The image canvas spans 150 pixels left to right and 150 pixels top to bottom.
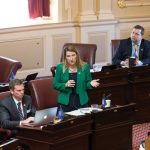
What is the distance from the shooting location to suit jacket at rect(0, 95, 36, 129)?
5805mm

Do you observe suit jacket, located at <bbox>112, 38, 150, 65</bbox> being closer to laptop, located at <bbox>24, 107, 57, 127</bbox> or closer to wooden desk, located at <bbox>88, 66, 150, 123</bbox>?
wooden desk, located at <bbox>88, 66, 150, 123</bbox>

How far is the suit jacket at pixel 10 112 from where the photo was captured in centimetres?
580

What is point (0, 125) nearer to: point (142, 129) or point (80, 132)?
point (80, 132)

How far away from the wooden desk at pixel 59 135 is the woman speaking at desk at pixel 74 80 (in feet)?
2.76

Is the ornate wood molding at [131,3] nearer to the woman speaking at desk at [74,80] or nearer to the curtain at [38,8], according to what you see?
the curtain at [38,8]

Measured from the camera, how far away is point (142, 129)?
761 cm

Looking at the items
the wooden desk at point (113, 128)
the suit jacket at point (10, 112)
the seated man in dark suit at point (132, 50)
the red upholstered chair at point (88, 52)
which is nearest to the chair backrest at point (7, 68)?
the red upholstered chair at point (88, 52)

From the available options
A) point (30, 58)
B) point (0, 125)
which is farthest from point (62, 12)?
point (0, 125)

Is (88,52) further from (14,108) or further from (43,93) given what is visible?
(14,108)

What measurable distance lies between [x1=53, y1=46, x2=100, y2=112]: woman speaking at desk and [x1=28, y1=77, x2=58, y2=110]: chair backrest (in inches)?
5.0

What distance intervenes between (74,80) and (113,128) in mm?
869

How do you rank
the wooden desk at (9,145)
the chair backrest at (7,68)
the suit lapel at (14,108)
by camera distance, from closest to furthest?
the wooden desk at (9,145) → the suit lapel at (14,108) → the chair backrest at (7,68)

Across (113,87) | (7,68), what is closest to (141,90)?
(113,87)

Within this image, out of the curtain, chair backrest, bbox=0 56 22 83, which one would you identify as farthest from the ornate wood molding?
chair backrest, bbox=0 56 22 83
